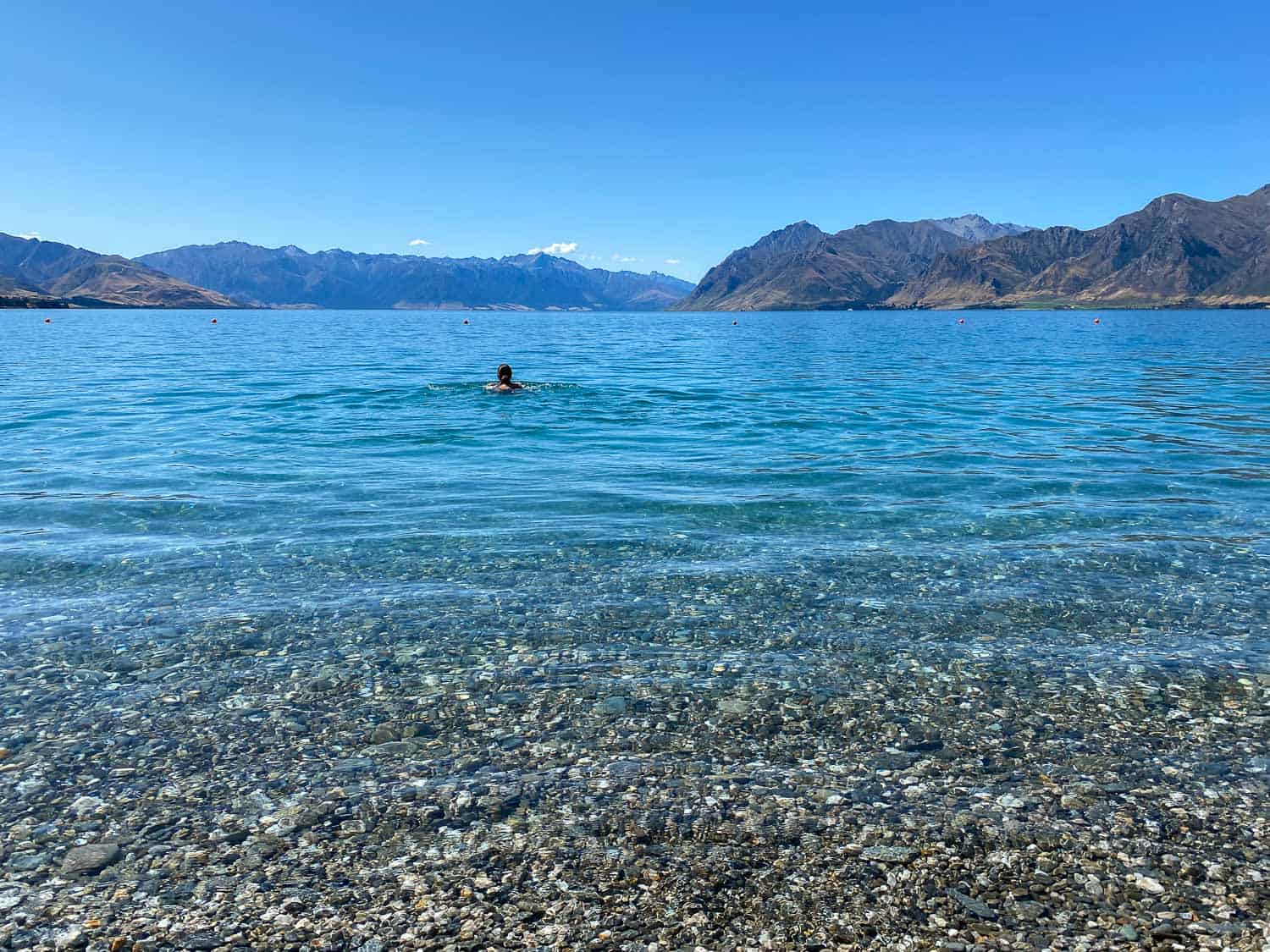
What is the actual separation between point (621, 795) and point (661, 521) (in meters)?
9.51

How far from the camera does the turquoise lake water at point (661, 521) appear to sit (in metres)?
10.9

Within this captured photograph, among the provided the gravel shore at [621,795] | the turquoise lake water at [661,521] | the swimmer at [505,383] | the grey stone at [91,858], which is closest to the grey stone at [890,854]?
the gravel shore at [621,795]

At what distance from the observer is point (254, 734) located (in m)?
7.94

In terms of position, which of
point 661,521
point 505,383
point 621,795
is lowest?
point 621,795

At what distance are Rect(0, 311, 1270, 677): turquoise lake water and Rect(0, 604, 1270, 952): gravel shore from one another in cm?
78

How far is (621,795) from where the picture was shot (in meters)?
7.03

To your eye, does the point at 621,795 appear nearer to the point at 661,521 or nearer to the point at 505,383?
the point at 661,521

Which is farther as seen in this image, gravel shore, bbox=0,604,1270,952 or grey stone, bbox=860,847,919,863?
grey stone, bbox=860,847,919,863

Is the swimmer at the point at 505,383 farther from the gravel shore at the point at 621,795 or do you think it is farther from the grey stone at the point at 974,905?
the grey stone at the point at 974,905

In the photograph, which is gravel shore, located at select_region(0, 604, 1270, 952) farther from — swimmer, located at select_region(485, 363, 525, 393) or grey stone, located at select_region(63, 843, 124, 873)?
swimmer, located at select_region(485, 363, 525, 393)

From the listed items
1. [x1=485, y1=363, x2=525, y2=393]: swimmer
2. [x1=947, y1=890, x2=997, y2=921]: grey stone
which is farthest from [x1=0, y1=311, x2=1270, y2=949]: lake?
[x1=485, y1=363, x2=525, y2=393]: swimmer

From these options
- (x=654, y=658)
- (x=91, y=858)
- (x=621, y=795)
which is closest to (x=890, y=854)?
(x=621, y=795)

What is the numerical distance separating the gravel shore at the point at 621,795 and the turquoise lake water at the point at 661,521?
2.56 feet

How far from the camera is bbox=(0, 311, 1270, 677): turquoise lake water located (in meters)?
10.9
